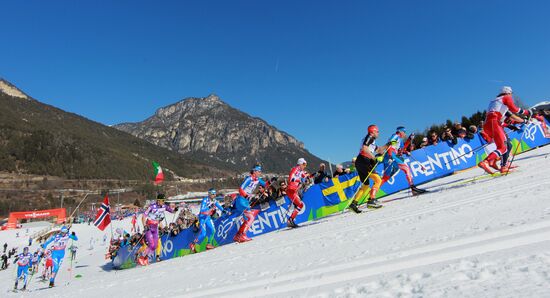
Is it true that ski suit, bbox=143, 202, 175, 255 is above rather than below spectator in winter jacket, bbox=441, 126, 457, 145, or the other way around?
below

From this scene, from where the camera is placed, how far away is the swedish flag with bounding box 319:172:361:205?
37.0ft

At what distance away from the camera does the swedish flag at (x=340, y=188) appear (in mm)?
11281

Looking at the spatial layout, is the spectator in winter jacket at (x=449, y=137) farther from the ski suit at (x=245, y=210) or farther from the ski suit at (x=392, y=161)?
the ski suit at (x=245, y=210)

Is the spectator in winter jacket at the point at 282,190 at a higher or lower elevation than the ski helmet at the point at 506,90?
lower

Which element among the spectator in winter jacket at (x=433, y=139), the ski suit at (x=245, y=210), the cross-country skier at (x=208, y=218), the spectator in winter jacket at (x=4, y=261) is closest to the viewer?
the ski suit at (x=245, y=210)

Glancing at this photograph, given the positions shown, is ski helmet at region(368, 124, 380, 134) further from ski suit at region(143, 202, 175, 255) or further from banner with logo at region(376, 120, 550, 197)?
ski suit at region(143, 202, 175, 255)

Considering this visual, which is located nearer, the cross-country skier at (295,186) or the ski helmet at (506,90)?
the ski helmet at (506,90)

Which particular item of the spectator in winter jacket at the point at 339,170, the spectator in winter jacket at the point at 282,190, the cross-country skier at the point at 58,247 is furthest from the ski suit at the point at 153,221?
the spectator in winter jacket at the point at 339,170

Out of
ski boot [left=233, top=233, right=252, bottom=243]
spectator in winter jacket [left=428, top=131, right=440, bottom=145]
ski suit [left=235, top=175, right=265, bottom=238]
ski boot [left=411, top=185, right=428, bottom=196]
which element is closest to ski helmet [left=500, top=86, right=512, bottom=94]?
ski boot [left=411, top=185, right=428, bottom=196]

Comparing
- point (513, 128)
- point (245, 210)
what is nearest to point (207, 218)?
point (245, 210)

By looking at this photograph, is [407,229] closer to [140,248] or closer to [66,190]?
[140,248]

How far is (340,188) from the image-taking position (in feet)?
37.5

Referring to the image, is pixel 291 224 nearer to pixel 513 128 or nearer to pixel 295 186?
pixel 295 186

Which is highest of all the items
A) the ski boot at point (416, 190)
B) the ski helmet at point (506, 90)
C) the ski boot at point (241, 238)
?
the ski helmet at point (506, 90)
